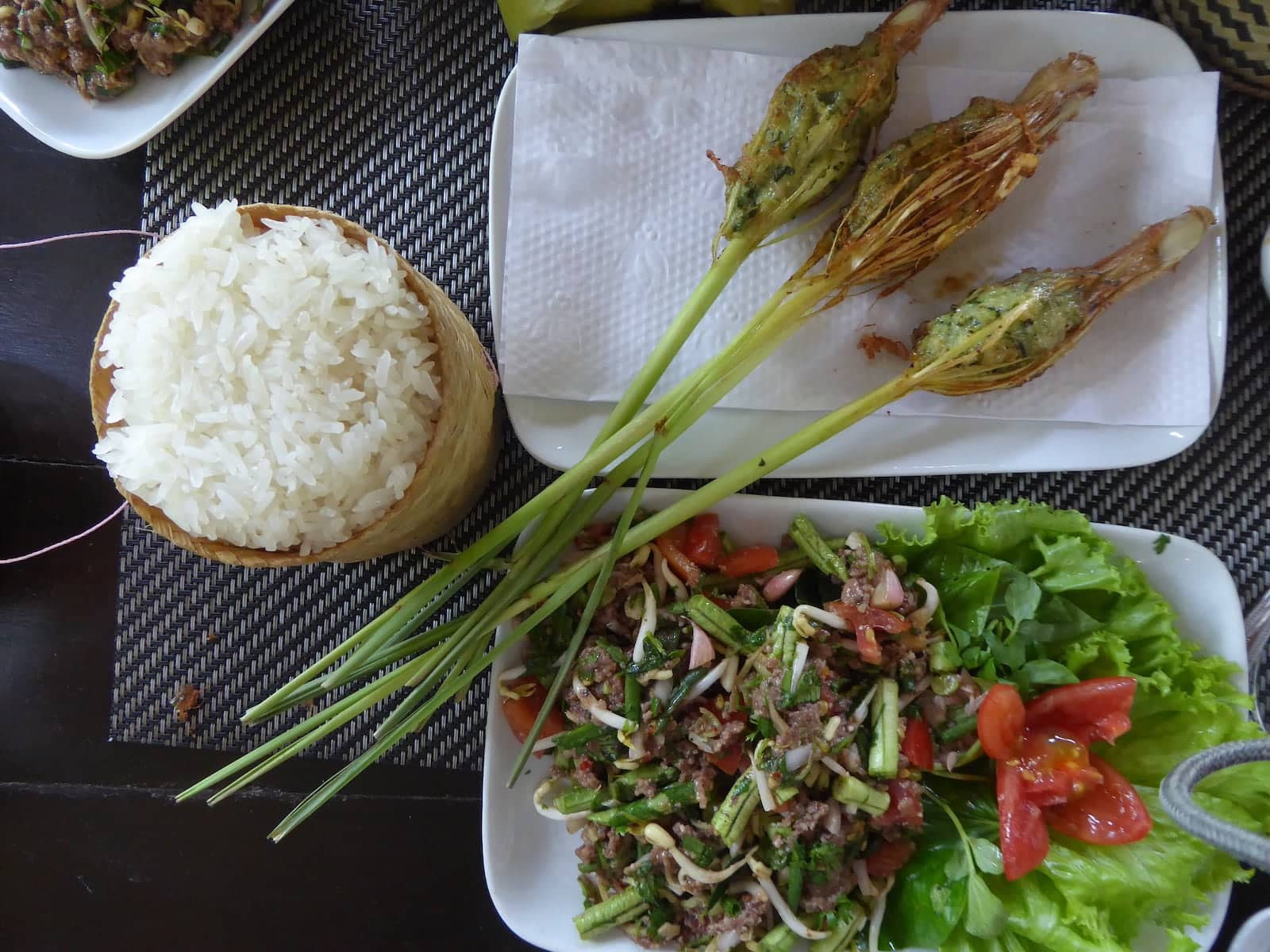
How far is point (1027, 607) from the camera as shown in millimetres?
1146

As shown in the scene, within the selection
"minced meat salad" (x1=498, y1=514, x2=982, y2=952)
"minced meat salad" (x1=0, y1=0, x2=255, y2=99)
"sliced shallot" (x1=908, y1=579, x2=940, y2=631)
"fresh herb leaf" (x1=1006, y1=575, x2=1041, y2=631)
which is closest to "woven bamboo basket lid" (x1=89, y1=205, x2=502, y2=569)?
"minced meat salad" (x1=498, y1=514, x2=982, y2=952)

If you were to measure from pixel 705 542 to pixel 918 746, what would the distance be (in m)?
0.40

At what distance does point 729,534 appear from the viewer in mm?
1272

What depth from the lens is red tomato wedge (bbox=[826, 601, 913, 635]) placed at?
1149mm

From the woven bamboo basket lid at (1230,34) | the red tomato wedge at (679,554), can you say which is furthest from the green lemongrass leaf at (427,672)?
the woven bamboo basket lid at (1230,34)

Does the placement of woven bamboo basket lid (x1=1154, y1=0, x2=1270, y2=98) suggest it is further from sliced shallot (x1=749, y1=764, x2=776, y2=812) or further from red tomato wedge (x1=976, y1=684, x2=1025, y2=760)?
sliced shallot (x1=749, y1=764, x2=776, y2=812)

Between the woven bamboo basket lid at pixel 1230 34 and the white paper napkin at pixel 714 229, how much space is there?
0.12m

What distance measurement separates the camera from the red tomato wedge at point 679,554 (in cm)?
123

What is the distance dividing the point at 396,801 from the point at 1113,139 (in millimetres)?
1542

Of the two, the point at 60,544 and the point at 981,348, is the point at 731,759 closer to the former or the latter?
the point at 981,348

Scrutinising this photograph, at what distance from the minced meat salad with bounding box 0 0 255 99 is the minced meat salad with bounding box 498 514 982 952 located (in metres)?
0.97

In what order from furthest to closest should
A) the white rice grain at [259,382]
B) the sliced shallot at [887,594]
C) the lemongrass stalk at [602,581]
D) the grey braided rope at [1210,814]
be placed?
1. the sliced shallot at [887,594]
2. the lemongrass stalk at [602,581]
3. the white rice grain at [259,382]
4. the grey braided rope at [1210,814]

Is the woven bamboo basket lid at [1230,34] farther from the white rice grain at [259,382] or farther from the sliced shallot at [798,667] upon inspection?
the white rice grain at [259,382]

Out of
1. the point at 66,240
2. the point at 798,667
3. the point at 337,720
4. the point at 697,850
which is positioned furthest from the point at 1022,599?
the point at 66,240
